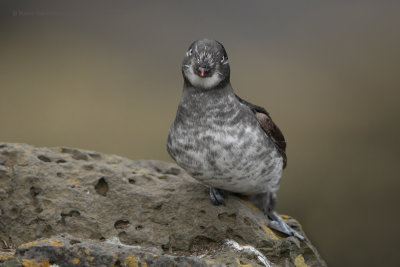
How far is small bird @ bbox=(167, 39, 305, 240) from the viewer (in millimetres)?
5168

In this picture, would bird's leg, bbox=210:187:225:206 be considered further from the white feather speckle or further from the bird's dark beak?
the bird's dark beak

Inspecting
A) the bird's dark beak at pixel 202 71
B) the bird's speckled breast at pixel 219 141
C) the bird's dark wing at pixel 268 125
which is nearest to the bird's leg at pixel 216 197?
the bird's speckled breast at pixel 219 141

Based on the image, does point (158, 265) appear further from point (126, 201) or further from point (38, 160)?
point (38, 160)

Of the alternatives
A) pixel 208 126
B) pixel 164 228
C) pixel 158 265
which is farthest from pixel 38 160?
pixel 158 265

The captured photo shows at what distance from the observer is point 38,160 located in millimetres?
5918

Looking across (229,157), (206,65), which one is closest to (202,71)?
(206,65)

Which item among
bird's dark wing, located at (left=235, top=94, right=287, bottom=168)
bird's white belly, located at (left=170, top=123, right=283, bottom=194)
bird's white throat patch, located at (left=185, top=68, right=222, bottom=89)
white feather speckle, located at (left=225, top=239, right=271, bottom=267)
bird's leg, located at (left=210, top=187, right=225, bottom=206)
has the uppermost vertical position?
bird's white throat patch, located at (left=185, top=68, right=222, bottom=89)

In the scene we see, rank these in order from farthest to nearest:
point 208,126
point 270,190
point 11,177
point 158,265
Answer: point 270,190 → point 11,177 → point 208,126 → point 158,265

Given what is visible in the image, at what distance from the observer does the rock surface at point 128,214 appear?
5.29 metres

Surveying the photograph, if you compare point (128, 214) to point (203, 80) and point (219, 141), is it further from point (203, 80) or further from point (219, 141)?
point (203, 80)

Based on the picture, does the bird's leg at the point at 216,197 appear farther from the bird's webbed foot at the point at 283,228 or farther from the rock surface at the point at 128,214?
the bird's webbed foot at the point at 283,228

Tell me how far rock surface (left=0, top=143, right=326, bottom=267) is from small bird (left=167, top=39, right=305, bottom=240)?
0.41 metres

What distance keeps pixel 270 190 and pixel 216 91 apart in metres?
1.38

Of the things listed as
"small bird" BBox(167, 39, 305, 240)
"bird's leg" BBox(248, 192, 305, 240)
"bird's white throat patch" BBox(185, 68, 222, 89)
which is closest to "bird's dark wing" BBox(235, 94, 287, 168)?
"small bird" BBox(167, 39, 305, 240)
